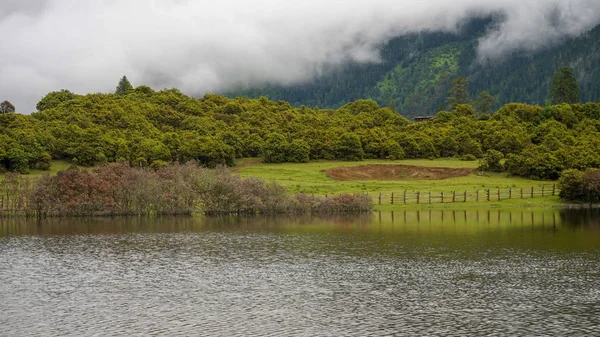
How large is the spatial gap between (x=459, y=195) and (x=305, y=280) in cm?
6215

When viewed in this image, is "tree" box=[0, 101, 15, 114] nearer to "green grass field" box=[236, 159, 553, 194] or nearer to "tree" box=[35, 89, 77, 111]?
"tree" box=[35, 89, 77, 111]

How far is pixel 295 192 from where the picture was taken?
102000mm

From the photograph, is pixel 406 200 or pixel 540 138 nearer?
pixel 406 200

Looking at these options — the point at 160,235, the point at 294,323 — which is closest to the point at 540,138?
the point at 160,235

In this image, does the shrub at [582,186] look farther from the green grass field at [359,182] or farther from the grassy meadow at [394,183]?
the green grass field at [359,182]

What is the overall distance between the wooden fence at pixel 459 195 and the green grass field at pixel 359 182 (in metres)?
3.69

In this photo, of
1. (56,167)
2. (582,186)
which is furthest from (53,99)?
(582,186)

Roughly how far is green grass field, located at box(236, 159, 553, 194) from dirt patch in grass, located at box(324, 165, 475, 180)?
313 cm

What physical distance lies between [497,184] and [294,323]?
86.6 meters

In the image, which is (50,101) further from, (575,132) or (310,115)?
(575,132)

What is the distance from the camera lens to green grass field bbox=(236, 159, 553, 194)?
105500mm

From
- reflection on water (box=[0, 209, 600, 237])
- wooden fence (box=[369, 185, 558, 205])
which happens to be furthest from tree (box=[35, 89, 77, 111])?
wooden fence (box=[369, 185, 558, 205])

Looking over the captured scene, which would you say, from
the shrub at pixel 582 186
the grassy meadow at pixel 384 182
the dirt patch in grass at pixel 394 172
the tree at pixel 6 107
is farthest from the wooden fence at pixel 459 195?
the tree at pixel 6 107

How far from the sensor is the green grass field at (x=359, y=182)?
10550 centimetres
